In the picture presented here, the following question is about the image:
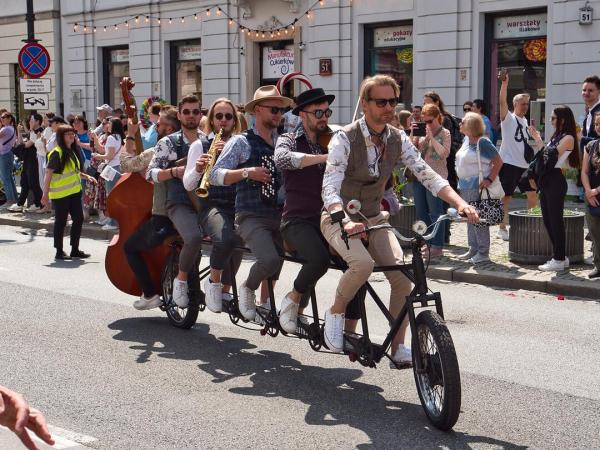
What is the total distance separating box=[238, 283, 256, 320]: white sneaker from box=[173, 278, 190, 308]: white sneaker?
2.86 ft

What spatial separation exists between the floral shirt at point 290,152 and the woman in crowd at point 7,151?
13.4 meters

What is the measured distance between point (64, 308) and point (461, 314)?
12.0ft

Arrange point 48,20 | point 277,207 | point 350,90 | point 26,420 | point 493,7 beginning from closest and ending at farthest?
point 26,420
point 277,207
point 493,7
point 350,90
point 48,20

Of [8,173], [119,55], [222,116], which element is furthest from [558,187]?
[119,55]

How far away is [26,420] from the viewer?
2877 mm

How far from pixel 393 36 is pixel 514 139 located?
839 cm

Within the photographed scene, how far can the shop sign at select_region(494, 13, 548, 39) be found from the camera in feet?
60.6

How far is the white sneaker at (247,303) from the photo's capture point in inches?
281

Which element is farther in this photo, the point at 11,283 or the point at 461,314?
the point at 11,283

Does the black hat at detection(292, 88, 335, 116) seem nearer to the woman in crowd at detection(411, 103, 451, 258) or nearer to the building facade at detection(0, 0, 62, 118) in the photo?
the woman in crowd at detection(411, 103, 451, 258)

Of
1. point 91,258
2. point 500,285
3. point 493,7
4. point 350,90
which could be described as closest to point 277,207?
point 500,285

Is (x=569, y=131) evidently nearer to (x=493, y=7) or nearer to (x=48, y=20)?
(x=493, y=7)

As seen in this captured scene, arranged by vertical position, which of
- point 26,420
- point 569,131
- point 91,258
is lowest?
point 91,258

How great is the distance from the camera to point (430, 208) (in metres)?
12.1
